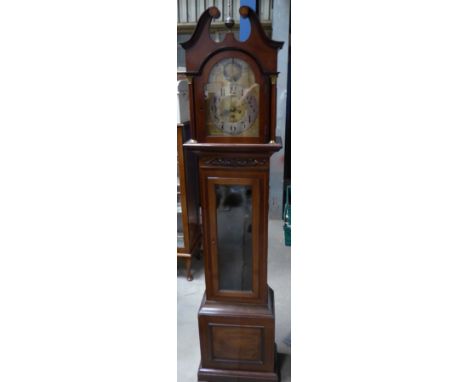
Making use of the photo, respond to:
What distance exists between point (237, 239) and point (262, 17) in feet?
6.20

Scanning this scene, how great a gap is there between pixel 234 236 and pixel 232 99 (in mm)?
460

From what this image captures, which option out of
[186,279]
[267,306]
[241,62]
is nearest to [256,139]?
[241,62]

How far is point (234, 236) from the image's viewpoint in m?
1.15

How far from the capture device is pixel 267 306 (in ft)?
3.90

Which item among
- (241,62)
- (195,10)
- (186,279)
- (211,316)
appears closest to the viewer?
(241,62)

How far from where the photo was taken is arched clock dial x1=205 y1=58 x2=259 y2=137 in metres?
0.97

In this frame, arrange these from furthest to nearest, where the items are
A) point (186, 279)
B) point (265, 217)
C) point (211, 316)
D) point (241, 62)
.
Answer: point (186, 279), point (211, 316), point (265, 217), point (241, 62)

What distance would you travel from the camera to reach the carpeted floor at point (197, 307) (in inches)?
54.6

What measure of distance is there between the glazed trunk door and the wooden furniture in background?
2.49 ft

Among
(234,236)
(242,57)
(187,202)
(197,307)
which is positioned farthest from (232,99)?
(197,307)

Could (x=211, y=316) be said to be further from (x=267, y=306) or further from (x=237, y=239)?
(x=237, y=239)

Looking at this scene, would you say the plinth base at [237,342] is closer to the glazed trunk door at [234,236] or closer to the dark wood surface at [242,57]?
the glazed trunk door at [234,236]

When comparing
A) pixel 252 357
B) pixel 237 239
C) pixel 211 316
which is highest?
pixel 237 239

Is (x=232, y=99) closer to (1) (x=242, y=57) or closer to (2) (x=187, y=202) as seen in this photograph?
(1) (x=242, y=57)
